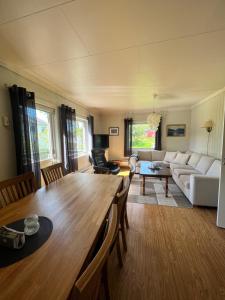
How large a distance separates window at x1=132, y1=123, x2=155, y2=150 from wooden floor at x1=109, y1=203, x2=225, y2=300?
12.5ft

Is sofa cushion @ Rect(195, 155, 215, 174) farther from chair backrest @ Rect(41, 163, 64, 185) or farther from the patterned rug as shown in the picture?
chair backrest @ Rect(41, 163, 64, 185)

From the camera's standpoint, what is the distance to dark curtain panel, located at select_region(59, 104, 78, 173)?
339 cm

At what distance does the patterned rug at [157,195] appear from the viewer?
300 centimetres

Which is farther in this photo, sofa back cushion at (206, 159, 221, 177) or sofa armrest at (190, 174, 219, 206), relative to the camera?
sofa back cushion at (206, 159, 221, 177)

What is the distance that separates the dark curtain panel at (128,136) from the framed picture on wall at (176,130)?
1.45 m

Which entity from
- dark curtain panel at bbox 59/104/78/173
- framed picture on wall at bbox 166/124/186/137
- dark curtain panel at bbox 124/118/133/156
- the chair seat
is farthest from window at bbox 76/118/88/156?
framed picture on wall at bbox 166/124/186/137

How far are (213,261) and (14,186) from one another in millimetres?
2279

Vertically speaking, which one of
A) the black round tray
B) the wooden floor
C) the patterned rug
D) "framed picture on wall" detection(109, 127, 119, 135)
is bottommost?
the wooden floor

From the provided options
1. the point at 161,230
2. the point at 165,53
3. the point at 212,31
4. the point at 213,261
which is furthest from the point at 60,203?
the point at 212,31

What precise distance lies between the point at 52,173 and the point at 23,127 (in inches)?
32.5

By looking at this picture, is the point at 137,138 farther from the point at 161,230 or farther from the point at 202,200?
the point at 161,230

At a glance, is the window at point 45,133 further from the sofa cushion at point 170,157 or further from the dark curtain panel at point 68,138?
the sofa cushion at point 170,157

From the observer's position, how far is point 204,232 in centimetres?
209

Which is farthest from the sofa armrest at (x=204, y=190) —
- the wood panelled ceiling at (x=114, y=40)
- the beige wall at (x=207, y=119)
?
the wood panelled ceiling at (x=114, y=40)
